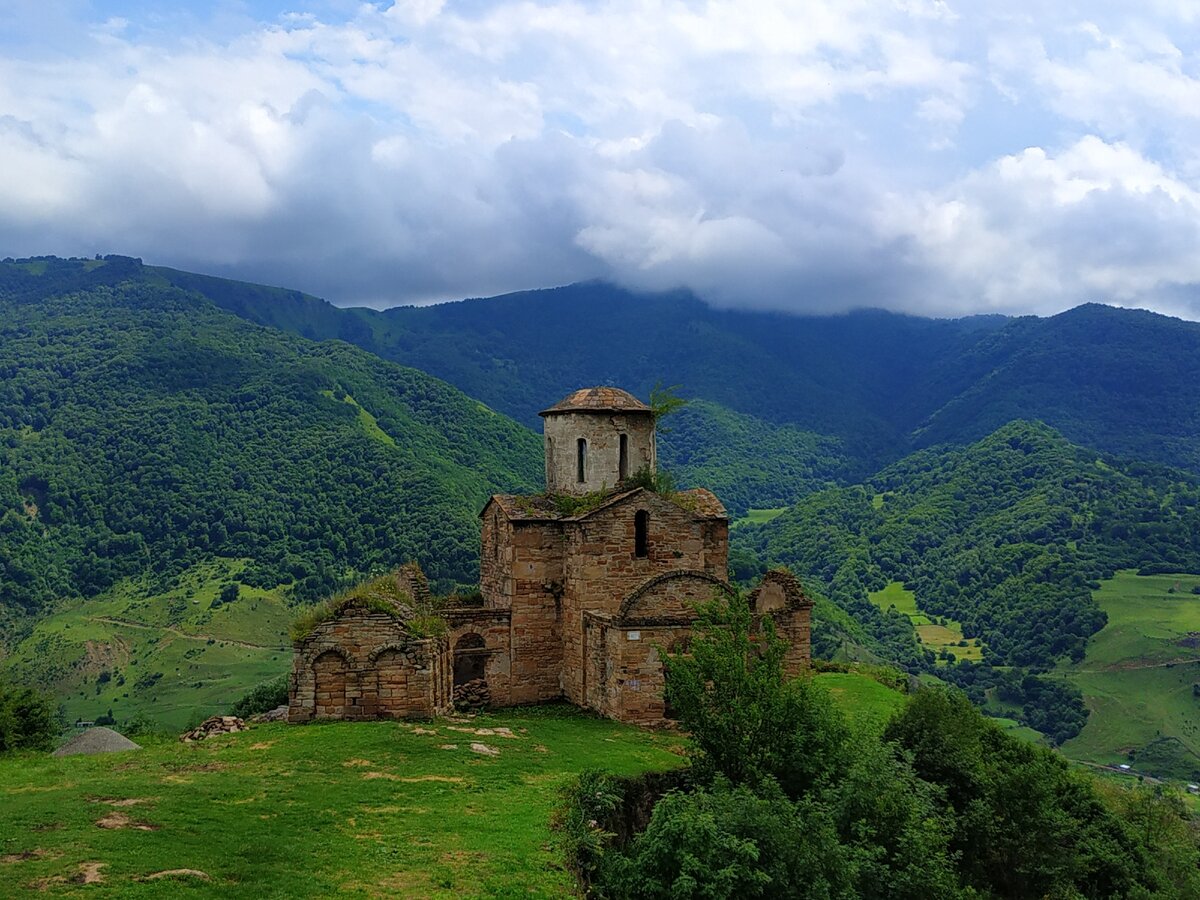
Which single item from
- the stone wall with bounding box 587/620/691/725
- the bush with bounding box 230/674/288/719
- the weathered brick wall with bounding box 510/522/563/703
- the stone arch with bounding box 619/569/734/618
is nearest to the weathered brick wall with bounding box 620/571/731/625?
the stone arch with bounding box 619/569/734/618

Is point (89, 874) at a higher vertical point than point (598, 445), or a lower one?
lower

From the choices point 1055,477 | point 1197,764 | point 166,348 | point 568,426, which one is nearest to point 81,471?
point 166,348

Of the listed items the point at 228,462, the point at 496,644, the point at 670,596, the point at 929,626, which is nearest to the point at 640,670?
the point at 670,596

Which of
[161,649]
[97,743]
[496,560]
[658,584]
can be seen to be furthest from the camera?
[161,649]

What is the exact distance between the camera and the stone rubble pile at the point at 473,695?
90.2 ft

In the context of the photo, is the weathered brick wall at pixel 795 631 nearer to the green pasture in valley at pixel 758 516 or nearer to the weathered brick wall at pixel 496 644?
the weathered brick wall at pixel 496 644

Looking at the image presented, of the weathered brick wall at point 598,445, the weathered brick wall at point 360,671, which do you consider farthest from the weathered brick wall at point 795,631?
the weathered brick wall at point 360,671

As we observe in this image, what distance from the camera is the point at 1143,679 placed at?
8888 centimetres

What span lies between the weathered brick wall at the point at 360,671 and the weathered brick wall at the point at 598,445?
824 centimetres

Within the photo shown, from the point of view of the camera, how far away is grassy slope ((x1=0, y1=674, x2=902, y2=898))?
11.9 meters

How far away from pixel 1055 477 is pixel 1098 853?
391 ft

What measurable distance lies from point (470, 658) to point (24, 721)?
40.2ft

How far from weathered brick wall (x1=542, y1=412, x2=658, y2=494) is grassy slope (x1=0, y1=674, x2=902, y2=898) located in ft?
29.8

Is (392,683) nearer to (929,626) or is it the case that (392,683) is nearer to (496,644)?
(496,644)
